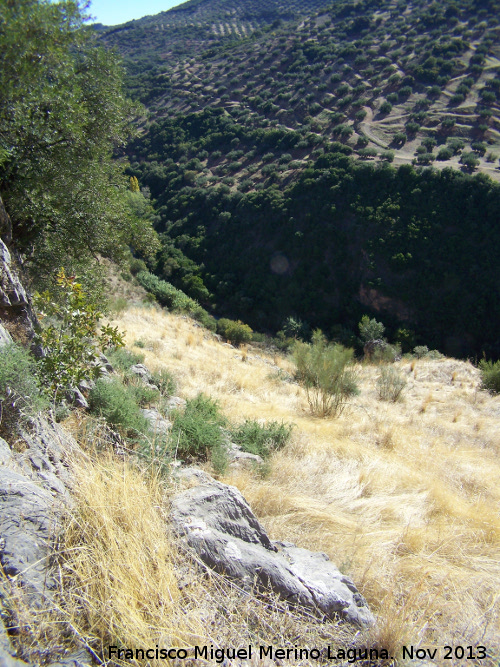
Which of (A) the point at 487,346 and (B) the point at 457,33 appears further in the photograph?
(B) the point at 457,33

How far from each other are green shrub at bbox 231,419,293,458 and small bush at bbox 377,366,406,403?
5.12 metres

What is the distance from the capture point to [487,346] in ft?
76.5

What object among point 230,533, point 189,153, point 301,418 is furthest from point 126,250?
point 189,153

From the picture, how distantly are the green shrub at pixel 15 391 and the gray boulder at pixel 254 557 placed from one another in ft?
4.21

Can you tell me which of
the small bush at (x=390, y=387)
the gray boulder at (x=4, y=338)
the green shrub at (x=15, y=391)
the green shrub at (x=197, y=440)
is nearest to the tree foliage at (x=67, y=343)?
the gray boulder at (x=4, y=338)

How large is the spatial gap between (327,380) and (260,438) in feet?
9.96

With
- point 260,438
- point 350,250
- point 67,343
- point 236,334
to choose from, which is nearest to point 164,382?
point 260,438

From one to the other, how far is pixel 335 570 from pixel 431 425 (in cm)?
585

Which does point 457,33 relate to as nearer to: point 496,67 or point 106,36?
point 496,67

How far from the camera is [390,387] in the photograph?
970cm

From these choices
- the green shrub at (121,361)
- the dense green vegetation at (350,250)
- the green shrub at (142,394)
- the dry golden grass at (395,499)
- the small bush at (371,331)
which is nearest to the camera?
the dry golden grass at (395,499)

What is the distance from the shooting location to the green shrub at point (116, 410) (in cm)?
385

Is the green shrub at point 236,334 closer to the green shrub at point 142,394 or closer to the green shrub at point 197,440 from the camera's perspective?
the green shrub at point 142,394

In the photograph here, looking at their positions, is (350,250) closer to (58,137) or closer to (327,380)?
(327,380)
